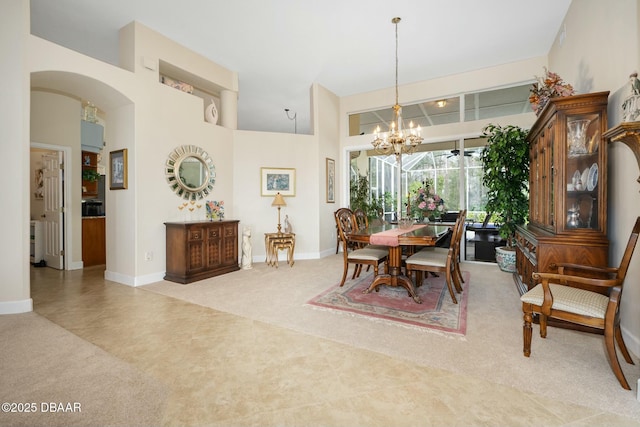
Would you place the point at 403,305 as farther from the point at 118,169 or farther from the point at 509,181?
the point at 118,169

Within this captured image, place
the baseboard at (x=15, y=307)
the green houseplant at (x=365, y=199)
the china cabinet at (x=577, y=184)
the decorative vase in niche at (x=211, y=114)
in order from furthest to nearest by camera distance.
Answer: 1. the green houseplant at (x=365, y=199)
2. the decorative vase in niche at (x=211, y=114)
3. the baseboard at (x=15, y=307)
4. the china cabinet at (x=577, y=184)

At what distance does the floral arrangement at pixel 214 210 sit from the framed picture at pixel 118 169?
3.97 ft

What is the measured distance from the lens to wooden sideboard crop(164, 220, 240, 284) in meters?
4.03

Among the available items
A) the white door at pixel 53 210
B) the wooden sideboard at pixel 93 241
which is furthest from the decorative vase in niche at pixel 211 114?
the wooden sideboard at pixel 93 241

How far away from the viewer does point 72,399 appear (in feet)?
5.29

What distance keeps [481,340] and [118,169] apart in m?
4.75

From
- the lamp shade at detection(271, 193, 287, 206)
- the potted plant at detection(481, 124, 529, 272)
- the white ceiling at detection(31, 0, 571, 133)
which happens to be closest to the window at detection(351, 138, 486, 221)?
the potted plant at detection(481, 124, 529, 272)

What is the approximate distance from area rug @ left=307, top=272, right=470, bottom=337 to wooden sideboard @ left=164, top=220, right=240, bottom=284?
1.89m

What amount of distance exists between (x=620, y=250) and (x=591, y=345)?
2.55 feet

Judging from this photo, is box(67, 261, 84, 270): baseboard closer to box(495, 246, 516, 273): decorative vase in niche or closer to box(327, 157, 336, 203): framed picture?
box(327, 157, 336, 203): framed picture

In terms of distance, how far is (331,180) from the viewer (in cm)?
638

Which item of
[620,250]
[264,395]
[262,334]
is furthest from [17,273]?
[620,250]

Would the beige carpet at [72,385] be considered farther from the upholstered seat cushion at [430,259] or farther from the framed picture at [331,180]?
the framed picture at [331,180]

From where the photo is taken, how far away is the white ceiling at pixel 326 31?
3580 mm
